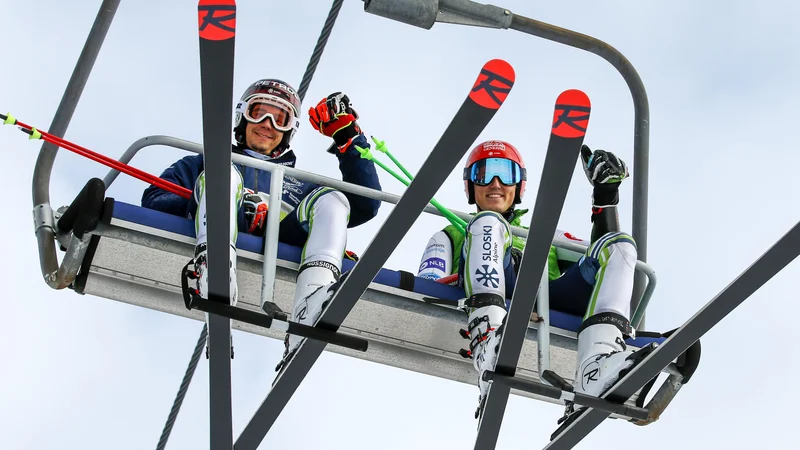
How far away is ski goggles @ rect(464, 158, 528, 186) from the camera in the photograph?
5363 mm

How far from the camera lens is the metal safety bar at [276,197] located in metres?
4.25

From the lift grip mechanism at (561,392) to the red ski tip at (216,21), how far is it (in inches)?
58.1

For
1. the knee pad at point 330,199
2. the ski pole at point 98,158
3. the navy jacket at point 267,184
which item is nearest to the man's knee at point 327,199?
the knee pad at point 330,199

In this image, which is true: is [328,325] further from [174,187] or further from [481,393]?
[174,187]

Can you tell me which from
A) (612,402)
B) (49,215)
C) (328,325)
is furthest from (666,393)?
(49,215)

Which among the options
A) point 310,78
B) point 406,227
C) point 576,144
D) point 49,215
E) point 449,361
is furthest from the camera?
point 310,78

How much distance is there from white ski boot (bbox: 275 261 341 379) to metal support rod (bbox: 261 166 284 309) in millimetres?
108

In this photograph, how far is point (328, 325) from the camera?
3.72 m

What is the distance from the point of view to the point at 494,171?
5.36m

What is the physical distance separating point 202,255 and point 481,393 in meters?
1.06

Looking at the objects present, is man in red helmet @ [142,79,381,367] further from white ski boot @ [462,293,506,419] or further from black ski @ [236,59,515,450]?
white ski boot @ [462,293,506,419]

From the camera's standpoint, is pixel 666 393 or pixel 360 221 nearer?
pixel 666 393

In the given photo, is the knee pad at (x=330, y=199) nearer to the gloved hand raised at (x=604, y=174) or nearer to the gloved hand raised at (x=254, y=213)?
the gloved hand raised at (x=254, y=213)

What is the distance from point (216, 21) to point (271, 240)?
153 cm
